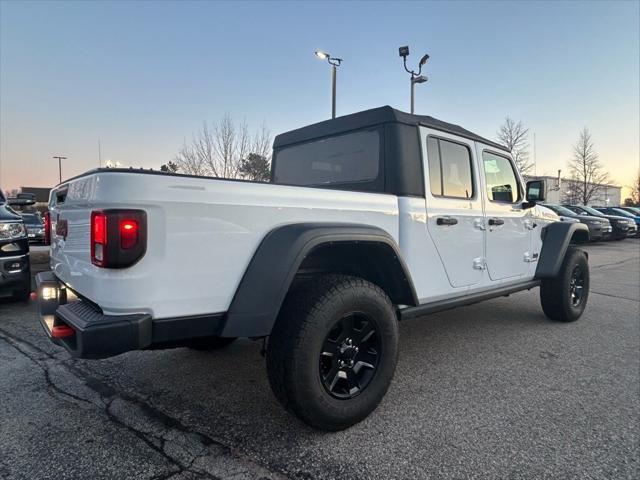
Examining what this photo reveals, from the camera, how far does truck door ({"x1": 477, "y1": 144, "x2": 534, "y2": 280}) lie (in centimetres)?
376

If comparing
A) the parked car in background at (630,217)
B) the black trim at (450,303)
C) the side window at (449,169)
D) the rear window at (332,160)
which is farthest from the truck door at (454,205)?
the parked car in background at (630,217)

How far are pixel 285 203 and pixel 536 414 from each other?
6.92 feet

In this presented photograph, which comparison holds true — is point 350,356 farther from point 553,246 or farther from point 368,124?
point 553,246

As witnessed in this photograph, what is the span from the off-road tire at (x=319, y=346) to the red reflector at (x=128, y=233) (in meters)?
0.88

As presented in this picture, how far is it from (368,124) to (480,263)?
5.12ft

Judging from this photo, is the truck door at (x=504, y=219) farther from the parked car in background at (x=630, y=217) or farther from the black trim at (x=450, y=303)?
the parked car in background at (x=630, y=217)

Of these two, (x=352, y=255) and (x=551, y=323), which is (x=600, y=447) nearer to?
(x=352, y=255)

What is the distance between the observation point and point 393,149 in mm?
2992

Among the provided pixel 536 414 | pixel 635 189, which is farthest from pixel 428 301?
pixel 635 189

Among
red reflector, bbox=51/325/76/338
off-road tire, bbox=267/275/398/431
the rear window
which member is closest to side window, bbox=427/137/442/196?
the rear window

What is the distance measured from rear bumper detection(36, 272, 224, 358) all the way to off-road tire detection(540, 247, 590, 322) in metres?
4.14

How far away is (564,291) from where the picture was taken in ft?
15.2

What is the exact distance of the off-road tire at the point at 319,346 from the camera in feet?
7.02

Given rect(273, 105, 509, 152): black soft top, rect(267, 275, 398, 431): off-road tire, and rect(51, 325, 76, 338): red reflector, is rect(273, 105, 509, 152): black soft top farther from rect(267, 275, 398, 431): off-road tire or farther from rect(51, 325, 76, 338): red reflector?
rect(51, 325, 76, 338): red reflector
